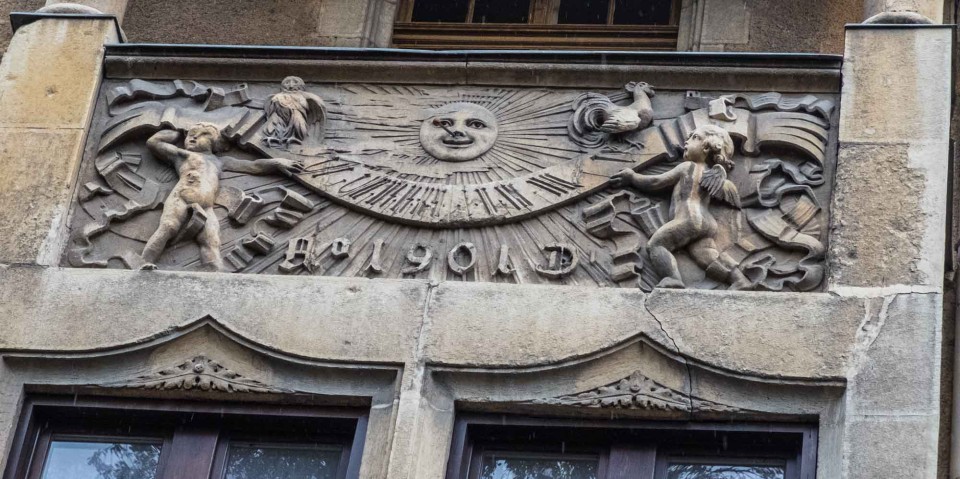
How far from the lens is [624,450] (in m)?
9.95

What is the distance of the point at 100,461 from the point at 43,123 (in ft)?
6.36

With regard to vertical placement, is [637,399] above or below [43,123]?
below

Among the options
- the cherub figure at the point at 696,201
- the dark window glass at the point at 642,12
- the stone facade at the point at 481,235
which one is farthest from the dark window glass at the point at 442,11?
the cherub figure at the point at 696,201

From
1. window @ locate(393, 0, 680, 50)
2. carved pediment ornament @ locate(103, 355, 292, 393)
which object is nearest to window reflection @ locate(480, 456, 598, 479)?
carved pediment ornament @ locate(103, 355, 292, 393)

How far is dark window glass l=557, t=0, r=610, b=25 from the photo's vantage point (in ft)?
41.0

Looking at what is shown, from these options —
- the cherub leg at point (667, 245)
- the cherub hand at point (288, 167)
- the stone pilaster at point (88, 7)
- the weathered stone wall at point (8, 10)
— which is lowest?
the cherub leg at point (667, 245)

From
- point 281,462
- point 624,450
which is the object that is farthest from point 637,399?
point 281,462

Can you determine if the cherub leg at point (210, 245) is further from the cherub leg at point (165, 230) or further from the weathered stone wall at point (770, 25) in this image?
the weathered stone wall at point (770, 25)

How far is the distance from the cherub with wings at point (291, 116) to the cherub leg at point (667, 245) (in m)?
1.97

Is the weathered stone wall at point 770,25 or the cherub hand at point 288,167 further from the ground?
the weathered stone wall at point 770,25

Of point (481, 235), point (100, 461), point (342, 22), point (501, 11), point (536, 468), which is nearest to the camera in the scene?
point (536, 468)

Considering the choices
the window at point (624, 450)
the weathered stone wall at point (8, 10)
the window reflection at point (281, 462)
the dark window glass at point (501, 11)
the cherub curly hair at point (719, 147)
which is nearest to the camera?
the window at point (624, 450)

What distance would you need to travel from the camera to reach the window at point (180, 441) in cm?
1010

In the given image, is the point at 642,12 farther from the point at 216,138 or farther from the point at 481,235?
the point at 216,138
